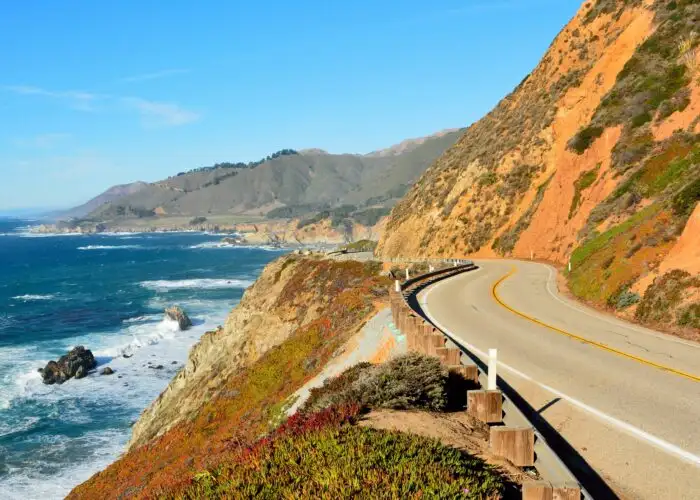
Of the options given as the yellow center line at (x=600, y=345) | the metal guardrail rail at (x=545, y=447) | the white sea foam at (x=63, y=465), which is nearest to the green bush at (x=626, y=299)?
the yellow center line at (x=600, y=345)

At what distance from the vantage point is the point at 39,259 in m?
159

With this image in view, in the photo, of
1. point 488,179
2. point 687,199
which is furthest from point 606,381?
point 488,179

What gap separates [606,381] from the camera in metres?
10.6

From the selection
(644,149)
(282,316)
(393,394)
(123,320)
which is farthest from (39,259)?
(393,394)

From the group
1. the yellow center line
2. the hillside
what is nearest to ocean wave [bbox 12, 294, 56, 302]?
the hillside

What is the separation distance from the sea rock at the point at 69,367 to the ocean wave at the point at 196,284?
45227 mm

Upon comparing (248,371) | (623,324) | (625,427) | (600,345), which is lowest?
(248,371)

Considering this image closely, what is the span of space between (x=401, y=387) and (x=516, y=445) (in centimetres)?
212

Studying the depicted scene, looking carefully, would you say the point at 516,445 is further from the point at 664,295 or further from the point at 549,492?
the point at 664,295

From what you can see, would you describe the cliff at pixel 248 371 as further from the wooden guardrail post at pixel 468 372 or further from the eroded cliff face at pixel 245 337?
the wooden guardrail post at pixel 468 372

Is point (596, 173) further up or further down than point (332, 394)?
further up

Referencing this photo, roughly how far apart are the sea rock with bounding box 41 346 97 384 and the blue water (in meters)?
0.67

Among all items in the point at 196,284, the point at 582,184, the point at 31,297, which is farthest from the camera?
the point at 196,284

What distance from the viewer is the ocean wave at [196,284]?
95438 millimetres
